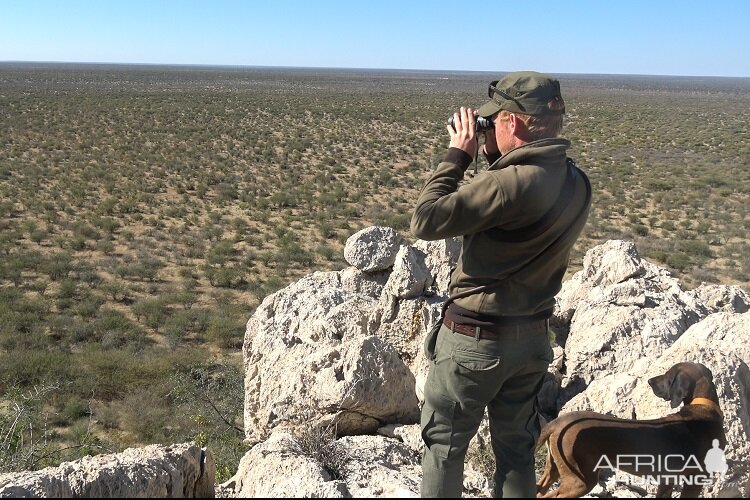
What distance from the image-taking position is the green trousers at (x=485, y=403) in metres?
2.05

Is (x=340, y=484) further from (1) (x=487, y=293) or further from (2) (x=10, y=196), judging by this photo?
(2) (x=10, y=196)

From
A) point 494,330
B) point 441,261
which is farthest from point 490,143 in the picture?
point 441,261

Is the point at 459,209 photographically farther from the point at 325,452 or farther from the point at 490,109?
the point at 325,452

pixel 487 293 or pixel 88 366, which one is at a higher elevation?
pixel 487 293

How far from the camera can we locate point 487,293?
2037mm

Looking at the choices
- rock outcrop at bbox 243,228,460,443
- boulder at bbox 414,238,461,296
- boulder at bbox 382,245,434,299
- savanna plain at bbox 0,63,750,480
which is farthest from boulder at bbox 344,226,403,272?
savanna plain at bbox 0,63,750,480

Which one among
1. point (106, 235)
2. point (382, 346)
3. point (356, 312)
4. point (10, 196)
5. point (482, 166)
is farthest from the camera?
point (482, 166)

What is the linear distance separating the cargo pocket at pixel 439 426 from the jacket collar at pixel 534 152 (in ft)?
2.86

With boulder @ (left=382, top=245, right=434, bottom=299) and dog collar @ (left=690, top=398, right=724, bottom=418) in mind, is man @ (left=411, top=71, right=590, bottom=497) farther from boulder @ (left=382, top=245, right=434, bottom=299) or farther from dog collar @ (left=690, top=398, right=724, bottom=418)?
boulder @ (left=382, top=245, right=434, bottom=299)

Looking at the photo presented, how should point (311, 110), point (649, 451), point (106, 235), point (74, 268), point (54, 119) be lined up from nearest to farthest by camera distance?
point (649, 451) → point (74, 268) → point (106, 235) → point (54, 119) → point (311, 110)

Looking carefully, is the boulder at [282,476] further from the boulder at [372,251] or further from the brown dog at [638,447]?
the boulder at [372,251]

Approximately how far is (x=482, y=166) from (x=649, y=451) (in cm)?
1638

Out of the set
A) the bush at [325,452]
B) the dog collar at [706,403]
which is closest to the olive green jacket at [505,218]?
the dog collar at [706,403]

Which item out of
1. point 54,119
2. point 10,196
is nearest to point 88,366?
point 10,196
